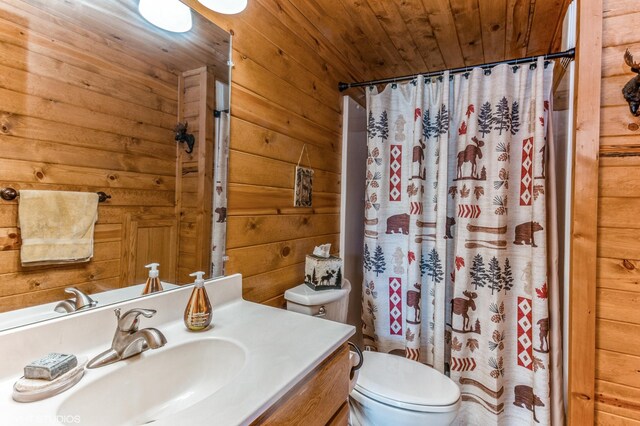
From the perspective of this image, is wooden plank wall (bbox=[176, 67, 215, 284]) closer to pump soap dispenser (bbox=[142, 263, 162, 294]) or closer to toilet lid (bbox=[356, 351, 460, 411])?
pump soap dispenser (bbox=[142, 263, 162, 294])

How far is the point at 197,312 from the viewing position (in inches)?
37.2

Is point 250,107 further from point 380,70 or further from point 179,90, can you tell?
point 380,70

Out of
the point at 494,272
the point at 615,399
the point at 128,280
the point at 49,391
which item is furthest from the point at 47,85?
the point at 615,399

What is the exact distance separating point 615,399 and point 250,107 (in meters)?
1.89

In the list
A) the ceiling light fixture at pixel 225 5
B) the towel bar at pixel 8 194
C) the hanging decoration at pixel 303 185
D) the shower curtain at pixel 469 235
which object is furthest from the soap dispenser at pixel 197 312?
the shower curtain at pixel 469 235

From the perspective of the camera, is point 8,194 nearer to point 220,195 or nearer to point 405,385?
point 220,195

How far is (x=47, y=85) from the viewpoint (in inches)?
29.2

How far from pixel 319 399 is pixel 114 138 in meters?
0.90

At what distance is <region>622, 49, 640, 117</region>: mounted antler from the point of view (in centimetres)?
112

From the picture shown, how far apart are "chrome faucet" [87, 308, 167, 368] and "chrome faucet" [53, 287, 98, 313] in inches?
4.7

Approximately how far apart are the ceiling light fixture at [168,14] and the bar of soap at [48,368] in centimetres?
94

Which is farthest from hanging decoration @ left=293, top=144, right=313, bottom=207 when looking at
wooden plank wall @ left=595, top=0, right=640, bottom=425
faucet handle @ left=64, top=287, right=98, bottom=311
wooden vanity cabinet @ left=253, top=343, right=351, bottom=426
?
wooden plank wall @ left=595, top=0, right=640, bottom=425

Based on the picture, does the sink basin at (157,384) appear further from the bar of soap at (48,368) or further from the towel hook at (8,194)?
the towel hook at (8,194)

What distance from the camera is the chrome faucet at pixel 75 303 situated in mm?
780
